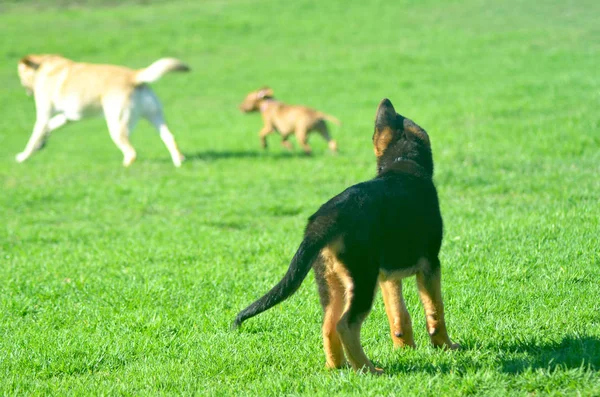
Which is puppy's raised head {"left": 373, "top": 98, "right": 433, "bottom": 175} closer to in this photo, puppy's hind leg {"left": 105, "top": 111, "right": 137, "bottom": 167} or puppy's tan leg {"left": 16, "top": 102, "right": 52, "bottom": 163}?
puppy's hind leg {"left": 105, "top": 111, "right": 137, "bottom": 167}

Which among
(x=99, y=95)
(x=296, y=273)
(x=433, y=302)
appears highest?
(x=296, y=273)

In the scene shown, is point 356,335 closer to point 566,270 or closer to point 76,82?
point 566,270

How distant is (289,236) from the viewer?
311 inches

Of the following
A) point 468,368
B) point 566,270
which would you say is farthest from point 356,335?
point 566,270

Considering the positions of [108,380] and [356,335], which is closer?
[356,335]

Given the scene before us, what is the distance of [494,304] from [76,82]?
34.0 ft

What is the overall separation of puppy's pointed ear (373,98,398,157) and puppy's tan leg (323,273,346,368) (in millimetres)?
1203

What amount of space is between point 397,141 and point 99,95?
31.2ft

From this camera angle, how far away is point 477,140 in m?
11.9

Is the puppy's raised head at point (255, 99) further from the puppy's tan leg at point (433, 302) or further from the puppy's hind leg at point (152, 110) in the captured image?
the puppy's tan leg at point (433, 302)

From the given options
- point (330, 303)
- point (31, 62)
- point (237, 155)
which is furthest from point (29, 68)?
point (330, 303)

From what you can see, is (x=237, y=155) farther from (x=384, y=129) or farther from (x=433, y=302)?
(x=433, y=302)

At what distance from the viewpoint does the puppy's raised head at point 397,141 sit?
491 centimetres

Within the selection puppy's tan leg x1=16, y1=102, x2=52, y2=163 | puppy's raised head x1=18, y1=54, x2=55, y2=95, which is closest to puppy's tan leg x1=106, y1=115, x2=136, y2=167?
puppy's tan leg x1=16, y1=102, x2=52, y2=163
